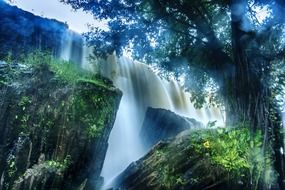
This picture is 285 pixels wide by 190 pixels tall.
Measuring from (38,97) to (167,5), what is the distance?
4.98 m

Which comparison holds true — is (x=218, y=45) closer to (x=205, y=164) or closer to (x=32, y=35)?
(x=205, y=164)

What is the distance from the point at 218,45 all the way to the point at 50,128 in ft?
18.9

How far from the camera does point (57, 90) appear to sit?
739 cm

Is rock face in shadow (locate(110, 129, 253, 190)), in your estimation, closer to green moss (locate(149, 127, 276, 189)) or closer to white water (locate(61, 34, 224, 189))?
green moss (locate(149, 127, 276, 189))

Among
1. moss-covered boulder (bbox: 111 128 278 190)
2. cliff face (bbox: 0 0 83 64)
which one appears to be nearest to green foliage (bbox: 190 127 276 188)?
moss-covered boulder (bbox: 111 128 278 190)

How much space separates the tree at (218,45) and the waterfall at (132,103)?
6.27ft

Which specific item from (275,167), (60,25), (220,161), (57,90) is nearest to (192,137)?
(220,161)

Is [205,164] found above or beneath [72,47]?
beneath

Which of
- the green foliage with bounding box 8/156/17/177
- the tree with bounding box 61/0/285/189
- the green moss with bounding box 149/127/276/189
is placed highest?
the tree with bounding box 61/0/285/189

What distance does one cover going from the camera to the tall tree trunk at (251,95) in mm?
8602

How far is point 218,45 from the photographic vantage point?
1061cm

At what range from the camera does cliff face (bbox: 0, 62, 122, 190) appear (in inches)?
248

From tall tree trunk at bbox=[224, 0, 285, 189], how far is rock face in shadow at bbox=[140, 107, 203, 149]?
300cm

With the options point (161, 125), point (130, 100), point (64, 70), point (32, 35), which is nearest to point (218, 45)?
point (161, 125)
